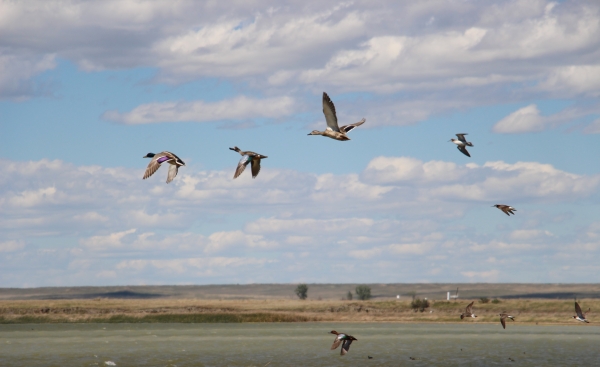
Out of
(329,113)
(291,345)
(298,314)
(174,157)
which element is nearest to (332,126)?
(329,113)

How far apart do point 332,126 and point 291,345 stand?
31.4 meters

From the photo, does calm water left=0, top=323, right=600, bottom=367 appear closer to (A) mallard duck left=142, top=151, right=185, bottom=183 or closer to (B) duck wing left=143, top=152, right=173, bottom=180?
(A) mallard duck left=142, top=151, right=185, bottom=183

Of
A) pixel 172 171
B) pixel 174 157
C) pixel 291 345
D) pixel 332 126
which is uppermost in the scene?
pixel 332 126

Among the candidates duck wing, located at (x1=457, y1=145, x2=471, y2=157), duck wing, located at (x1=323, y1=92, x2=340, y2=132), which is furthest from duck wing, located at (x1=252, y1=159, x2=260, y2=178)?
duck wing, located at (x1=457, y1=145, x2=471, y2=157)

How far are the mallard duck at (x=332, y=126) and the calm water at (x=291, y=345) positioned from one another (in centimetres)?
2052

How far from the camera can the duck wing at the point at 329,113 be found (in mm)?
27705

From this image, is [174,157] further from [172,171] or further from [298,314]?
[298,314]

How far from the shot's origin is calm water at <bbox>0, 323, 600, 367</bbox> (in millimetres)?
47906

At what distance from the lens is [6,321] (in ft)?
274

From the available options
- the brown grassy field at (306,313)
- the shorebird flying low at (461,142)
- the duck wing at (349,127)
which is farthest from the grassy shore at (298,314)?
the duck wing at (349,127)

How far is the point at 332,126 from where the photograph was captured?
2866 centimetres

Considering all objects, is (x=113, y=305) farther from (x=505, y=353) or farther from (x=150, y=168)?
(x=150, y=168)

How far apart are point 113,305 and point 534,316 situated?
4848 centimetres

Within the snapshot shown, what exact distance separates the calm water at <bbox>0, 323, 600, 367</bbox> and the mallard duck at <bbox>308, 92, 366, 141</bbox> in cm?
2052
